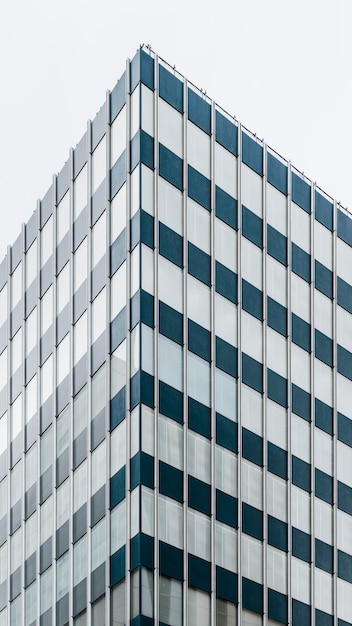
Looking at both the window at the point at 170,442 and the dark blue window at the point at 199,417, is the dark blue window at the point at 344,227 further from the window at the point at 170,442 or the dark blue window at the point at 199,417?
the window at the point at 170,442

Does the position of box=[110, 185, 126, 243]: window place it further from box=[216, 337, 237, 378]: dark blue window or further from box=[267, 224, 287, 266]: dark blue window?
box=[267, 224, 287, 266]: dark blue window

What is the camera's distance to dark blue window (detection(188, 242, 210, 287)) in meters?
55.9

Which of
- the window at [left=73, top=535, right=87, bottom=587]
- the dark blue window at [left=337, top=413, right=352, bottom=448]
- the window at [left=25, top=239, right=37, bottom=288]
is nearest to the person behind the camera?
the window at [left=73, top=535, right=87, bottom=587]

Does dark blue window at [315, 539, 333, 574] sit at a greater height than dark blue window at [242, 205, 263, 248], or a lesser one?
lesser

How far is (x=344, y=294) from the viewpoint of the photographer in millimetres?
65562

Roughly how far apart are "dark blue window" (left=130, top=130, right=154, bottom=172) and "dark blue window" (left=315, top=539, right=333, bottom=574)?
59.9 ft

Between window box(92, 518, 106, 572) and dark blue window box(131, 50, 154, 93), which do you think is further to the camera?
dark blue window box(131, 50, 154, 93)

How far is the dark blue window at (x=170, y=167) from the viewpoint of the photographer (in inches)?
2192

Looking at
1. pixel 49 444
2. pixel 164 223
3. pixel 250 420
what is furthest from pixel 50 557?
pixel 164 223

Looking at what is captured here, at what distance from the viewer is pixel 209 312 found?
2207 inches

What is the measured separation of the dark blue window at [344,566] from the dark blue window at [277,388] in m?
7.32

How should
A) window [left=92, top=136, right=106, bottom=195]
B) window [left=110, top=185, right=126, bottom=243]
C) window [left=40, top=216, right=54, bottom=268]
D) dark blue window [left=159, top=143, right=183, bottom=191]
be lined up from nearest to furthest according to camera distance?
1. window [left=110, top=185, right=126, bottom=243]
2. dark blue window [left=159, top=143, right=183, bottom=191]
3. window [left=92, top=136, right=106, bottom=195]
4. window [left=40, top=216, right=54, bottom=268]

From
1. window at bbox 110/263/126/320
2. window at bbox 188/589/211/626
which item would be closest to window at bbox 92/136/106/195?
window at bbox 110/263/126/320

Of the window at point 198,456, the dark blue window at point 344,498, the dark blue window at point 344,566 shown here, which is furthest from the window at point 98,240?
the dark blue window at point 344,566
